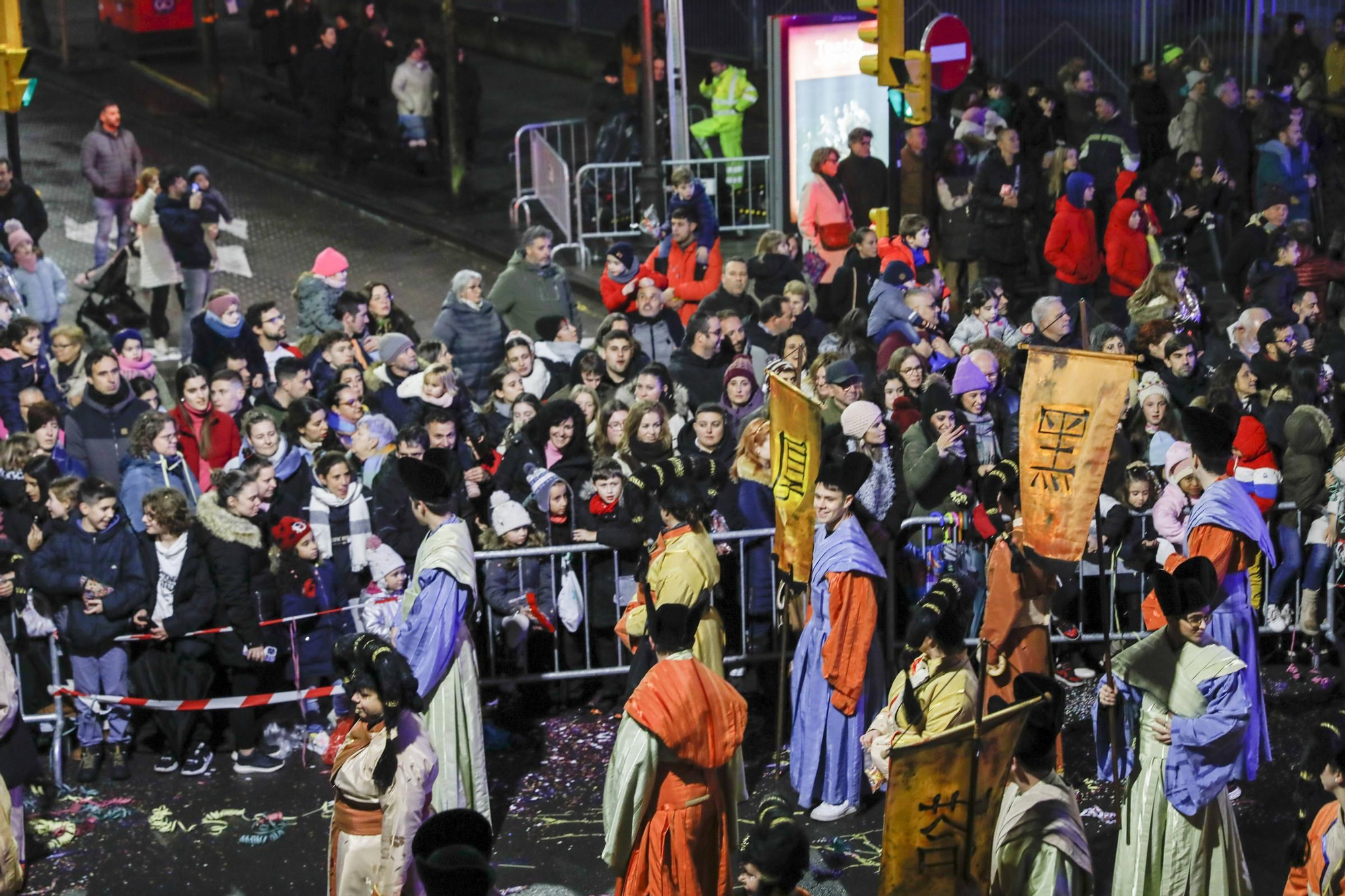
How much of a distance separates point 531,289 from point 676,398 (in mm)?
2711

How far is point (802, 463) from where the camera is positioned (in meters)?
9.77

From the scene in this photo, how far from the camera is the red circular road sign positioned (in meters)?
16.4

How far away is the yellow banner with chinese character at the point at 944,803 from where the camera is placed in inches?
273

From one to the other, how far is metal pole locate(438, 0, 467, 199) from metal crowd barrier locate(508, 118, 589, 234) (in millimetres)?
661

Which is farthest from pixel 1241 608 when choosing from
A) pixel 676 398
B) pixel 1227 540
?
pixel 676 398

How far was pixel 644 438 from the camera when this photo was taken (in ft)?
37.6

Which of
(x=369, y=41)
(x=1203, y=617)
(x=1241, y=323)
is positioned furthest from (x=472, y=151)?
(x=1203, y=617)

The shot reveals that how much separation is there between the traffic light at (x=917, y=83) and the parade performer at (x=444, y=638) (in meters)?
6.08

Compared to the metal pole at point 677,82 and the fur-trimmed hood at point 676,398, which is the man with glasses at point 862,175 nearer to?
the metal pole at point 677,82

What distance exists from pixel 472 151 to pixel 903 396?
12.9 metres

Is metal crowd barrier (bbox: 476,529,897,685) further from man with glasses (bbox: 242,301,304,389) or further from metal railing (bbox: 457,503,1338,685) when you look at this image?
man with glasses (bbox: 242,301,304,389)

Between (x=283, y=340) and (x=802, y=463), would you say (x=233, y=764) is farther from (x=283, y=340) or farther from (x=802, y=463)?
(x=283, y=340)

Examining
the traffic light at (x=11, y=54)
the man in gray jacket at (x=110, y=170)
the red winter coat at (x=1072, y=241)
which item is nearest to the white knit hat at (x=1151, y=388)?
the red winter coat at (x=1072, y=241)

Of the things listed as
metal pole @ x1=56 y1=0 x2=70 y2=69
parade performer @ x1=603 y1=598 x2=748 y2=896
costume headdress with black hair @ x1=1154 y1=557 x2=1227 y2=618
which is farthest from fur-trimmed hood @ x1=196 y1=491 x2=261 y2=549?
metal pole @ x1=56 y1=0 x2=70 y2=69
